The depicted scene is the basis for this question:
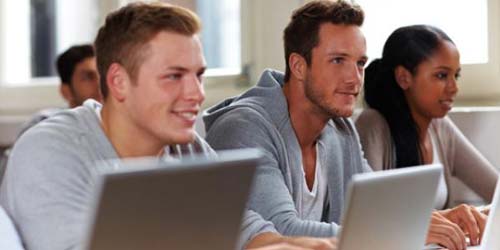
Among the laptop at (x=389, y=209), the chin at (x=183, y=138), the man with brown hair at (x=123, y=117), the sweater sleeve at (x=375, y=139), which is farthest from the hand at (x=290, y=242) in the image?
the sweater sleeve at (x=375, y=139)

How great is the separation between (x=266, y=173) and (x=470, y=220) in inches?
19.0

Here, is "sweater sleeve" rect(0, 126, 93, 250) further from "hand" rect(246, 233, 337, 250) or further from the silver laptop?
the silver laptop

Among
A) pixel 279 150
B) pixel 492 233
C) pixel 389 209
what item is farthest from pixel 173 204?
pixel 279 150

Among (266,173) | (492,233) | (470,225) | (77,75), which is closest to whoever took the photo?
(492,233)

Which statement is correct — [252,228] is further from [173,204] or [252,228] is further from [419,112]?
[419,112]

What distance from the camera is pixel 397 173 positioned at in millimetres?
1492

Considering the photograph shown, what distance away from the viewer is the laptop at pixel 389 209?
1411mm

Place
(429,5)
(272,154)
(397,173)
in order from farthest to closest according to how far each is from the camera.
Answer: (429,5) < (272,154) < (397,173)

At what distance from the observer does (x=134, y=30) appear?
206cm

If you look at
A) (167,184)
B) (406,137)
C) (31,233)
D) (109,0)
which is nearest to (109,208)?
(167,184)

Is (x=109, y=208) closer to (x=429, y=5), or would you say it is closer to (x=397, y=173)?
(x=397, y=173)

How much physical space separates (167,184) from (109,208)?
0.23 ft

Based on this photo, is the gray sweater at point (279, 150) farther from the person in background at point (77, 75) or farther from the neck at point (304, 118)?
the person in background at point (77, 75)

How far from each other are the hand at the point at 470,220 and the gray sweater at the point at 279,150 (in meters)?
0.29
